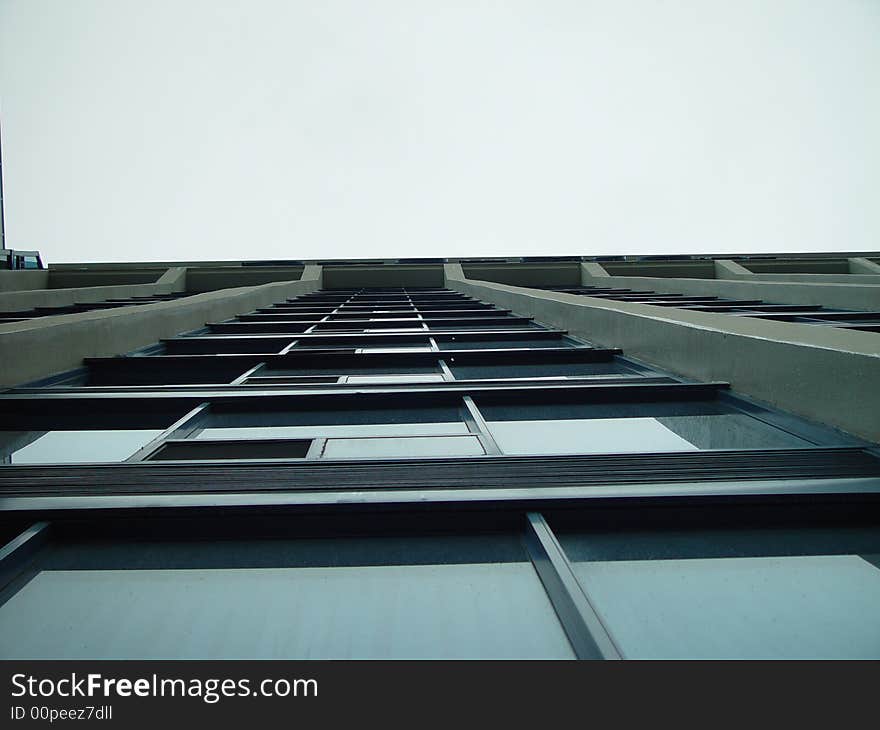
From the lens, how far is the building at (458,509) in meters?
2.43

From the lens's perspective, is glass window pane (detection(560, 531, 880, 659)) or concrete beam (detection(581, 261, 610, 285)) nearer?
glass window pane (detection(560, 531, 880, 659))

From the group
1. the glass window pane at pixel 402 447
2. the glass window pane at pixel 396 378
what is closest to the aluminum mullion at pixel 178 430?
the glass window pane at pixel 402 447

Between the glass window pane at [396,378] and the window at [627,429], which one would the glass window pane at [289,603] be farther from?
the glass window pane at [396,378]

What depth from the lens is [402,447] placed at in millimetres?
4547

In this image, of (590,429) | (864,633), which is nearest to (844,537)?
(864,633)

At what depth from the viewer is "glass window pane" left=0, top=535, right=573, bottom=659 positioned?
7.66 ft

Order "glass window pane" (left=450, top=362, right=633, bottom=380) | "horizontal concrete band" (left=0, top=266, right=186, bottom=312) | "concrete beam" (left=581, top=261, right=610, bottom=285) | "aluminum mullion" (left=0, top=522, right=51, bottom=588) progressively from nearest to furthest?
1. "aluminum mullion" (left=0, top=522, right=51, bottom=588)
2. "glass window pane" (left=450, top=362, right=633, bottom=380)
3. "horizontal concrete band" (left=0, top=266, right=186, bottom=312)
4. "concrete beam" (left=581, top=261, right=610, bottom=285)

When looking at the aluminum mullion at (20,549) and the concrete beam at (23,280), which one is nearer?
the aluminum mullion at (20,549)

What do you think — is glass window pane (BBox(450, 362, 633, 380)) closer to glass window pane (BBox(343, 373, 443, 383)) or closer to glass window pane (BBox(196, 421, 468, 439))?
glass window pane (BBox(343, 373, 443, 383))

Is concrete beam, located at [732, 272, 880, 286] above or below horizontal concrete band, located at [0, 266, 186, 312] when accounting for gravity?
above

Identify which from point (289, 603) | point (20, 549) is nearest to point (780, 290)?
point (289, 603)

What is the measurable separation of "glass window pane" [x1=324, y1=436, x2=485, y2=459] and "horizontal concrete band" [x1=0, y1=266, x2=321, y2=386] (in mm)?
4250

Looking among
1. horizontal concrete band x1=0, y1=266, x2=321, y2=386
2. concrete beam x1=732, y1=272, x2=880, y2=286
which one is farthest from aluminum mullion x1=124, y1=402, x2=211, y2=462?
concrete beam x1=732, y1=272, x2=880, y2=286

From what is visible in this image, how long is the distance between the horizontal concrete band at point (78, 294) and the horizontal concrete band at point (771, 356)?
49.7 ft
